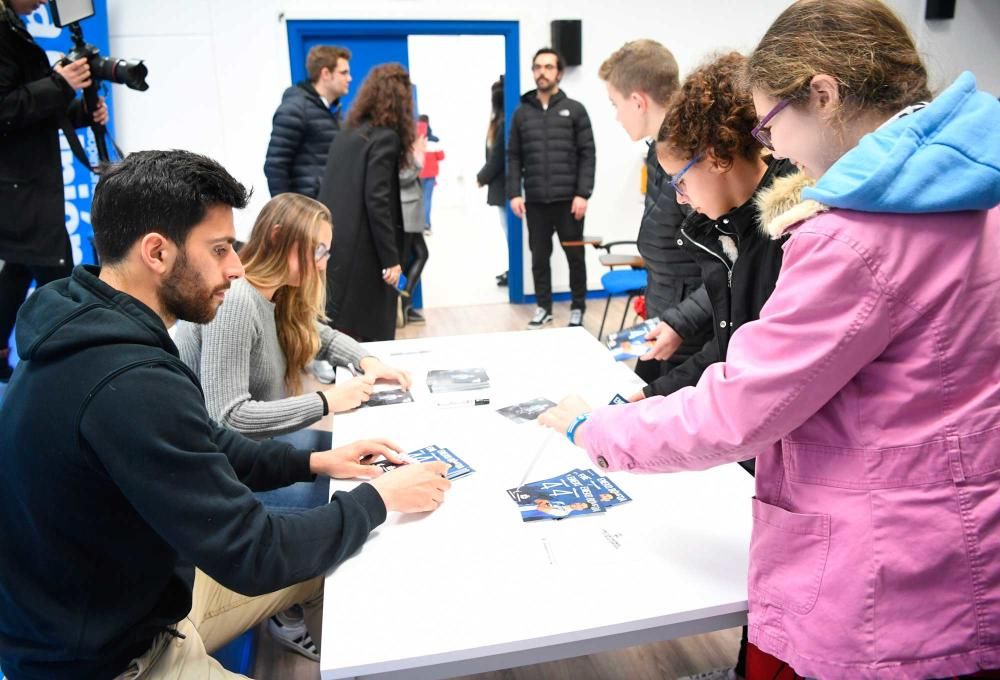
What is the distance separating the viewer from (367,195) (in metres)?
3.24

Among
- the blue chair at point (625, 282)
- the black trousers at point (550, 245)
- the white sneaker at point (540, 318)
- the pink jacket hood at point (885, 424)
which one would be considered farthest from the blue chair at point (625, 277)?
the pink jacket hood at point (885, 424)

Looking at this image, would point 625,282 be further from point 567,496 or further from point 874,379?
point 874,379

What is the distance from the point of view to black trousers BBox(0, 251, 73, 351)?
3250 mm

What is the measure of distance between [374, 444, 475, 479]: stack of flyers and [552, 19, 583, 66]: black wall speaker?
4.49m

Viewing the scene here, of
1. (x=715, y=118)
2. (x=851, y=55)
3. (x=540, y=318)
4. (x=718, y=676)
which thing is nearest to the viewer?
(x=851, y=55)

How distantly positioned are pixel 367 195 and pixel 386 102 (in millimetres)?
413

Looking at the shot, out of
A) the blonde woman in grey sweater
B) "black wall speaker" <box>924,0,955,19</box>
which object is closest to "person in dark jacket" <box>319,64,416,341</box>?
the blonde woman in grey sweater

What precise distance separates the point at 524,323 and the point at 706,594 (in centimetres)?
425

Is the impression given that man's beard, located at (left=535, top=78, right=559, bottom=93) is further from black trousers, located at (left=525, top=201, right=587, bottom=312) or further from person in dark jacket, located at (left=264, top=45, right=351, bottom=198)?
person in dark jacket, located at (left=264, top=45, right=351, bottom=198)

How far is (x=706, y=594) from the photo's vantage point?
1.13 metres

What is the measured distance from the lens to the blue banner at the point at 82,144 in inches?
177

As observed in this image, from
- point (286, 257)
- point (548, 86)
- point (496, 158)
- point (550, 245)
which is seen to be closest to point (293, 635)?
point (286, 257)

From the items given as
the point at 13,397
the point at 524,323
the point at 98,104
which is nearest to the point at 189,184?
the point at 13,397

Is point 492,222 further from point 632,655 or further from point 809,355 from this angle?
point 809,355
